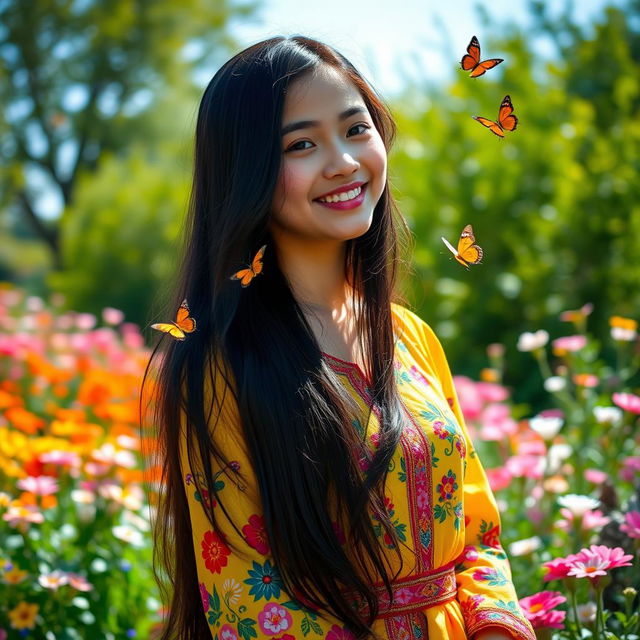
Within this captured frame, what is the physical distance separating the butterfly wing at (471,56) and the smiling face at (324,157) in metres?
0.22

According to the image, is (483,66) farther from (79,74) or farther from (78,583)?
(79,74)

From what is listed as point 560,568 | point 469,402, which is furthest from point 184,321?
point 469,402

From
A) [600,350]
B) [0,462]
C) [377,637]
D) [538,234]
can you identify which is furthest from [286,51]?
[538,234]

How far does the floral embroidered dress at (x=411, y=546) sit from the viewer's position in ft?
4.59

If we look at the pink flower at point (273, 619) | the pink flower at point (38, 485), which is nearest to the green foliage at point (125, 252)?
the pink flower at point (38, 485)

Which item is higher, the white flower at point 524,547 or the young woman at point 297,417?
the young woman at point 297,417

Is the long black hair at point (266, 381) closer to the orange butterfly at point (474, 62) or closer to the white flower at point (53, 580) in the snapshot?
the orange butterfly at point (474, 62)

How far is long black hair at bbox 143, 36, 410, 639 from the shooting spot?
1.41 metres

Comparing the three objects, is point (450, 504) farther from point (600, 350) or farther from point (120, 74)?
point (120, 74)

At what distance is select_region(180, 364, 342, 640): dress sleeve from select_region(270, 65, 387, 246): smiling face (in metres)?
0.38

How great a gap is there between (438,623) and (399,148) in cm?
494

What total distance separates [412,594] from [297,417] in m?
0.37

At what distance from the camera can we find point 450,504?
5.05ft

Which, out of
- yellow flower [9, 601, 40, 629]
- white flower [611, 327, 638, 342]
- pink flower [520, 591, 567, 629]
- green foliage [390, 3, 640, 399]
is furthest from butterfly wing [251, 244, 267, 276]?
green foliage [390, 3, 640, 399]
